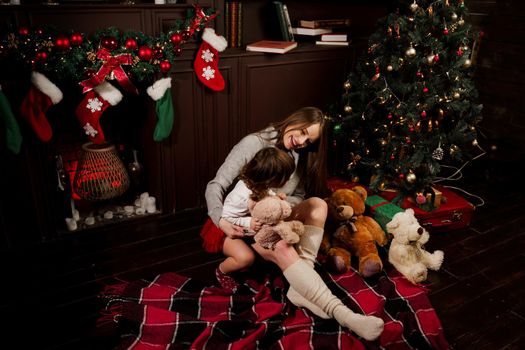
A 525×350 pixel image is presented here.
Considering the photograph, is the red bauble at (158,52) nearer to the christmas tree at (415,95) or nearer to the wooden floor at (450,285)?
the wooden floor at (450,285)

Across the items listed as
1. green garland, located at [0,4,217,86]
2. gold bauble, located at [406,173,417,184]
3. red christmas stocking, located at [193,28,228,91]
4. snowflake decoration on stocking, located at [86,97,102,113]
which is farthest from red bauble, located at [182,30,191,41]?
gold bauble, located at [406,173,417,184]

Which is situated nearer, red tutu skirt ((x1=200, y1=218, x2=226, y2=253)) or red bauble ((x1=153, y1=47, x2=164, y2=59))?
red tutu skirt ((x1=200, y1=218, x2=226, y2=253))

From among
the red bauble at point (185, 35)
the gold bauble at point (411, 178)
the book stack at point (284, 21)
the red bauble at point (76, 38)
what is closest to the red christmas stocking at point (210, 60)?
the red bauble at point (185, 35)

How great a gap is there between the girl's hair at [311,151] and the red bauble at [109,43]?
0.94 metres

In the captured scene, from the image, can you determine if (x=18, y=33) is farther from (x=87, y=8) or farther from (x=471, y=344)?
(x=471, y=344)

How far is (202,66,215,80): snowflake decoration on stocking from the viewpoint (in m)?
2.79

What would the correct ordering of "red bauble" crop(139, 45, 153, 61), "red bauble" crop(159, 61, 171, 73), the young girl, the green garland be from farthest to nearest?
"red bauble" crop(159, 61, 171, 73), "red bauble" crop(139, 45, 153, 61), the green garland, the young girl

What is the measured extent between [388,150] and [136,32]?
1740 millimetres

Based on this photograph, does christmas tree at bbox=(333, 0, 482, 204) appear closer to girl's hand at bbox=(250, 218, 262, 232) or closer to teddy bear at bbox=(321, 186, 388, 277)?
teddy bear at bbox=(321, 186, 388, 277)

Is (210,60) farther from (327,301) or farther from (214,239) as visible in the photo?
(327,301)

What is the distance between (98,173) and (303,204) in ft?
4.44

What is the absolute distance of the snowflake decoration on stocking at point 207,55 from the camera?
9.00 ft

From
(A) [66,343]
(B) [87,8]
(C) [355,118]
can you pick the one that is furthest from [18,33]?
(C) [355,118]

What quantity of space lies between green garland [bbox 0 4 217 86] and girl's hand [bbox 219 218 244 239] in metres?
0.98
